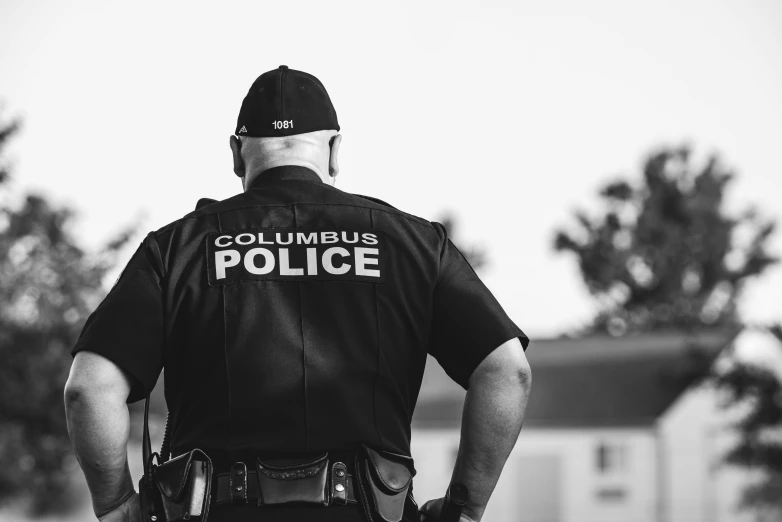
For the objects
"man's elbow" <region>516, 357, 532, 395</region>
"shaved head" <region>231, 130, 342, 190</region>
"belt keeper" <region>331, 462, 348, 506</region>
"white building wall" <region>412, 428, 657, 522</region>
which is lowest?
"white building wall" <region>412, 428, 657, 522</region>

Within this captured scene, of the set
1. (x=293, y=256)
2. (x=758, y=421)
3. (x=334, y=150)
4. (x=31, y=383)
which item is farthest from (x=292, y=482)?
(x=31, y=383)

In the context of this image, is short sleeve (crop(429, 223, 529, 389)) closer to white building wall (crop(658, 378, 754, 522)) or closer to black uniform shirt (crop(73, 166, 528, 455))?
black uniform shirt (crop(73, 166, 528, 455))

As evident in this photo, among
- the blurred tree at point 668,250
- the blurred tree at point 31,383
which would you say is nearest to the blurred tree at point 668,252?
the blurred tree at point 668,250

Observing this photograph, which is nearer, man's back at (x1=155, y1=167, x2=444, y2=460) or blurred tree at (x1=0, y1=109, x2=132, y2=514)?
man's back at (x1=155, y1=167, x2=444, y2=460)

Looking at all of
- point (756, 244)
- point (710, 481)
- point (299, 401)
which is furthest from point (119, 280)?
point (756, 244)

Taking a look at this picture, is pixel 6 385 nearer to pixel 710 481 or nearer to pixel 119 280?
pixel 710 481

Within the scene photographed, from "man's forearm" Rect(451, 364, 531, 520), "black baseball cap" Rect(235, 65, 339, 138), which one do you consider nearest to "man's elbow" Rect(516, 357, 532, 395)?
"man's forearm" Rect(451, 364, 531, 520)

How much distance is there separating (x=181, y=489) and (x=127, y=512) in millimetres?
251

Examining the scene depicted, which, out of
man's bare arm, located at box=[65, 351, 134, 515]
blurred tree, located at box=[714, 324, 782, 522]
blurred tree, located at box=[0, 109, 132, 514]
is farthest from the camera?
blurred tree, located at box=[0, 109, 132, 514]

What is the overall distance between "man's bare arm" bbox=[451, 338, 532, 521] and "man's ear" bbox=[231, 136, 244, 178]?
1010 millimetres

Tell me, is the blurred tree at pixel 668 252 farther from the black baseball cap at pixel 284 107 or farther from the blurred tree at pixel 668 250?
the black baseball cap at pixel 284 107

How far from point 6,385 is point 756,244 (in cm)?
3404

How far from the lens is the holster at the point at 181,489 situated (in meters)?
3.12

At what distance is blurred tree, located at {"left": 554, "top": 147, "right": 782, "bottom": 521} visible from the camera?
166ft
